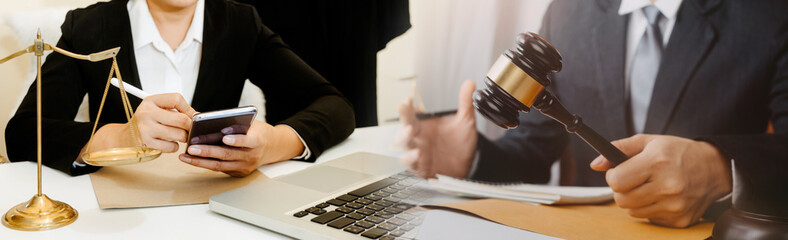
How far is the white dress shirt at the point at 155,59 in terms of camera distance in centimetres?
104

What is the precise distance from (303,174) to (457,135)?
0.36m

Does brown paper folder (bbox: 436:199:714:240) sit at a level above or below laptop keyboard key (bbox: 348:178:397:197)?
above

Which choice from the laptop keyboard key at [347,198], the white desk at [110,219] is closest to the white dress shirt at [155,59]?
the white desk at [110,219]

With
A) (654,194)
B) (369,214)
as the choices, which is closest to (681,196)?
(654,194)

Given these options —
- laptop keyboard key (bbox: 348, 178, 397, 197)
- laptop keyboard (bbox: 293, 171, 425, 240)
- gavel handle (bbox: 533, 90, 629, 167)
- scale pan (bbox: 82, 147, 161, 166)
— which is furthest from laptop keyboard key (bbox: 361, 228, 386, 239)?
scale pan (bbox: 82, 147, 161, 166)

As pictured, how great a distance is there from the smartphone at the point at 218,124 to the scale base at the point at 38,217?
0.61 feet

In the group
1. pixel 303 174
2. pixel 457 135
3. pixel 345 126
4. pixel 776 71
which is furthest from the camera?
pixel 345 126

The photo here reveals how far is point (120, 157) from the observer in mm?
698

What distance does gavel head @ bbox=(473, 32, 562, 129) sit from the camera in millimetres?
457

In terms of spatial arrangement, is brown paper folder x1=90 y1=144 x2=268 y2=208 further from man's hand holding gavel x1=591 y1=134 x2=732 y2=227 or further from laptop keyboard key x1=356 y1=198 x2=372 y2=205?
man's hand holding gavel x1=591 y1=134 x2=732 y2=227

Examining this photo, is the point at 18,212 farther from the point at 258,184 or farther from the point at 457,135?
the point at 457,135

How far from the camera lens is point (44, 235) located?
0.61 meters

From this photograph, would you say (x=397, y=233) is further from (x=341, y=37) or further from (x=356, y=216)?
(x=341, y=37)

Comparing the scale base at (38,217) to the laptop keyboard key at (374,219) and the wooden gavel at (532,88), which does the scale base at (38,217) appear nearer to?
the laptop keyboard key at (374,219)
